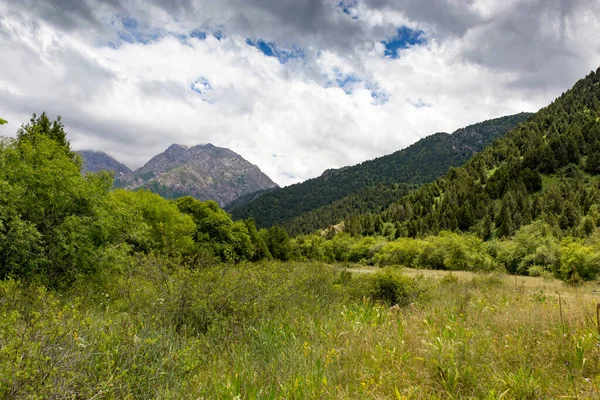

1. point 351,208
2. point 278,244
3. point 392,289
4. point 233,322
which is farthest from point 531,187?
point 351,208

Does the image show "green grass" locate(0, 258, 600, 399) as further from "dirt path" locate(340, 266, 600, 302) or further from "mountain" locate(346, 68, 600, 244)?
"mountain" locate(346, 68, 600, 244)

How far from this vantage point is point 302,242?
287 feet

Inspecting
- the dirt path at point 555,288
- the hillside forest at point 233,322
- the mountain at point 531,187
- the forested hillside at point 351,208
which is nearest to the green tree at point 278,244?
the mountain at point 531,187

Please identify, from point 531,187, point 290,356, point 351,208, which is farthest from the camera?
point 351,208

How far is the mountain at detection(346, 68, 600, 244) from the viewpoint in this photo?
5472 cm

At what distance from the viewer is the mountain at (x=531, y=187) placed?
5472 centimetres

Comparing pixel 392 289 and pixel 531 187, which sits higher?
pixel 531 187

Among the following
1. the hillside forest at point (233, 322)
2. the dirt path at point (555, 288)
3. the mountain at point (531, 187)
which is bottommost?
the dirt path at point (555, 288)

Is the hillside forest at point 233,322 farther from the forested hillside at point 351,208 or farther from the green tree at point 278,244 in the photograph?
the forested hillside at point 351,208

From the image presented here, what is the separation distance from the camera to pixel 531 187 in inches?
2810

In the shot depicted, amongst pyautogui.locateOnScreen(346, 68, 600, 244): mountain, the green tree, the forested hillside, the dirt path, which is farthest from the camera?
the forested hillside

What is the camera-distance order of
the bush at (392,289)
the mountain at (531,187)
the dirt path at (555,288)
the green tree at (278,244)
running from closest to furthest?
the dirt path at (555,288), the bush at (392,289), the mountain at (531,187), the green tree at (278,244)

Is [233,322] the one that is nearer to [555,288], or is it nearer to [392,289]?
[392,289]

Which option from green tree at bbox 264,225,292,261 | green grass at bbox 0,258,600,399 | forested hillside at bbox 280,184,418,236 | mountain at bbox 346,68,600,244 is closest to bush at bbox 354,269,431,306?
green grass at bbox 0,258,600,399
